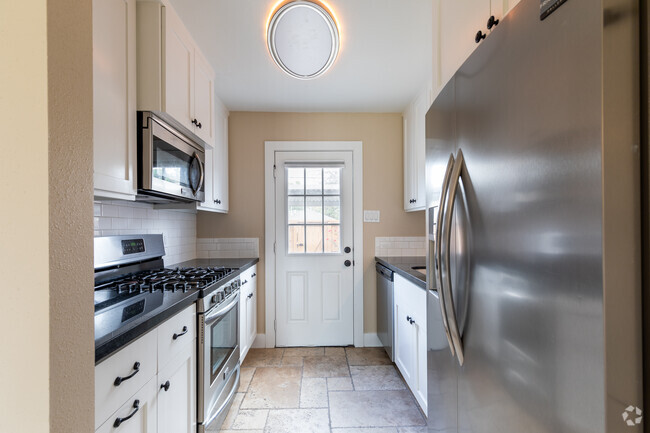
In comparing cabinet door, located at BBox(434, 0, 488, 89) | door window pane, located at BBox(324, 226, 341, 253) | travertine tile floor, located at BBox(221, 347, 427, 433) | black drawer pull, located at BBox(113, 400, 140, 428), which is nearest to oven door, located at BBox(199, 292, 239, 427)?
travertine tile floor, located at BBox(221, 347, 427, 433)

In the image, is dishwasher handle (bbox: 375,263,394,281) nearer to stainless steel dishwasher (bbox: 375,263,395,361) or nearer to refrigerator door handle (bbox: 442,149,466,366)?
stainless steel dishwasher (bbox: 375,263,395,361)

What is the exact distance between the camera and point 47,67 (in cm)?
47

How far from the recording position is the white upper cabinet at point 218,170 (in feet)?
7.80

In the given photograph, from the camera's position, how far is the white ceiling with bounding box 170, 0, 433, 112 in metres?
1.59

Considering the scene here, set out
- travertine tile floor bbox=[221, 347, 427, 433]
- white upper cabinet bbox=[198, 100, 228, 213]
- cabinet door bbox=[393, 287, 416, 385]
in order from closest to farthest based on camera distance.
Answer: travertine tile floor bbox=[221, 347, 427, 433] → cabinet door bbox=[393, 287, 416, 385] → white upper cabinet bbox=[198, 100, 228, 213]

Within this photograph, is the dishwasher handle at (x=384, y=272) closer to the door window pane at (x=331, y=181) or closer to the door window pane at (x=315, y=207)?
the door window pane at (x=315, y=207)

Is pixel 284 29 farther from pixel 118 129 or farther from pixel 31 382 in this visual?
pixel 31 382

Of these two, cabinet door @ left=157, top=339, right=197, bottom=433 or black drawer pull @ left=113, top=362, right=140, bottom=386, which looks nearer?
black drawer pull @ left=113, top=362, right=140, bottom=386

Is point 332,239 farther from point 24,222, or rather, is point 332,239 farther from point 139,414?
point 24,222

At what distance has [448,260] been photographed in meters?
0.87

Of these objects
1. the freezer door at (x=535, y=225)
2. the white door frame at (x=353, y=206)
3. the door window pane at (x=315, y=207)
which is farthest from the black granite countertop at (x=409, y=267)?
the freezer door at (x=535, y=225)

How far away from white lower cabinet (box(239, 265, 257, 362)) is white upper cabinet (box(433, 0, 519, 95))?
203 cm

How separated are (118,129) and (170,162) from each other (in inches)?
14.3

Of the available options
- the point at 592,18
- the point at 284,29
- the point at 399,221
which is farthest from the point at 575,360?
the point at 399,221
